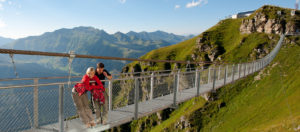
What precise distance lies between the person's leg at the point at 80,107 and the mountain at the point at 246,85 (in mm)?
48831

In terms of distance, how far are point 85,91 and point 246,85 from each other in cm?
8689

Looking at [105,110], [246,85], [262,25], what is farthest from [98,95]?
[262,25]

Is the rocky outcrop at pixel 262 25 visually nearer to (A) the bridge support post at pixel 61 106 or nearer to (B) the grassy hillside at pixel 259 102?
(B) the grassy hillside at pixel 259 102

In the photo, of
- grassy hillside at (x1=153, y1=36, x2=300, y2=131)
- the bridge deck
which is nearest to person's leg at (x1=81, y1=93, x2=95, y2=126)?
the bridge deck

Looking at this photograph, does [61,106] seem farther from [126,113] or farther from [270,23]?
[270,23]

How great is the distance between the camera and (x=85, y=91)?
5727mm

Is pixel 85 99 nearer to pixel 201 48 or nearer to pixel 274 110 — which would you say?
pixel 274 110

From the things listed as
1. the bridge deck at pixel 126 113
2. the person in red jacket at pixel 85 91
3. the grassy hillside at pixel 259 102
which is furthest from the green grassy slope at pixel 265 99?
the person in red jacket at pixel 85 91

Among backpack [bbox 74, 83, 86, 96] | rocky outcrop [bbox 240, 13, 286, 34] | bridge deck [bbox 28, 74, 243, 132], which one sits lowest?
bridge deck [bbox 28, 74, 243, 132]

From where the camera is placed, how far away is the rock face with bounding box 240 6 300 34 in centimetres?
10625

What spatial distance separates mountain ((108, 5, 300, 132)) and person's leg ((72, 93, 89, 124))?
48831mm

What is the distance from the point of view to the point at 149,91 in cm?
975

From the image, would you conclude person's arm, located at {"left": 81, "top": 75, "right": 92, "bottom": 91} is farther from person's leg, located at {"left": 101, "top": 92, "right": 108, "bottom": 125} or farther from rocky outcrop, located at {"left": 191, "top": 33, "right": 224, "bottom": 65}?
rocky outcrop, located at {"left": 191, "top": 33, "right": 224, "bottom": 65}

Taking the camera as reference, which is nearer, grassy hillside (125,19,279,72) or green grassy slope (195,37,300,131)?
green grassy slope (195,37,300,131)
